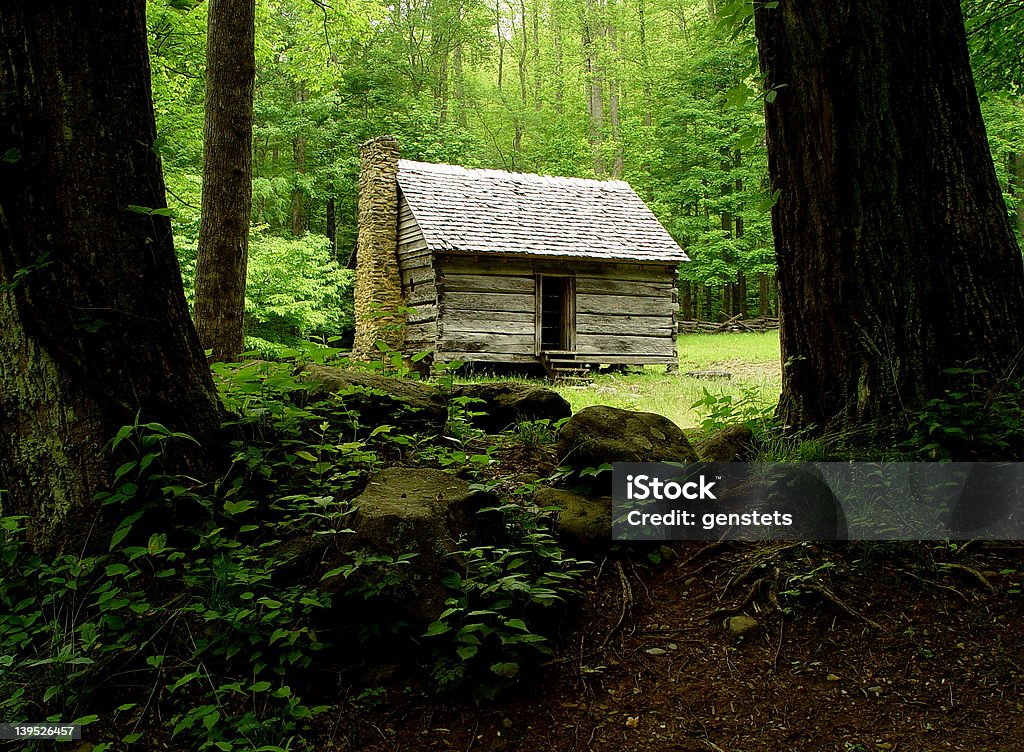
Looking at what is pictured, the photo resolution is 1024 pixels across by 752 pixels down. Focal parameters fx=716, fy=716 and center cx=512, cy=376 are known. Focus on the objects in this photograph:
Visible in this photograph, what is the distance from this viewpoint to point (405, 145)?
25.5 meters

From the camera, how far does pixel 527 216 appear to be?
1634 centimetres

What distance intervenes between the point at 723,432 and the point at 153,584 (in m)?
2.93

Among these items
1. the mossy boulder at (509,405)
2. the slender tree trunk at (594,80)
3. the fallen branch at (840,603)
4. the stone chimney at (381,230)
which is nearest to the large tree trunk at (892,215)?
the fallen branch at (840,603)

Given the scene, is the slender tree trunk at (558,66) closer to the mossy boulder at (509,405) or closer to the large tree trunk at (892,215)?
the mossy boulder at (509,405)

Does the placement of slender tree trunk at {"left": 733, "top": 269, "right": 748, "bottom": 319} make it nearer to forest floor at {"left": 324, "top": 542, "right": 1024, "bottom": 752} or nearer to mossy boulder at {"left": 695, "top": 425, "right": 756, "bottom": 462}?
mossy boulder at {"left": 695, "top": 425, "right": 756, "bottom": 462}

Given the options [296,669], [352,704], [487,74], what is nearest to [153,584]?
[296,669]

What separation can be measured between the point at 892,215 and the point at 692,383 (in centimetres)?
992

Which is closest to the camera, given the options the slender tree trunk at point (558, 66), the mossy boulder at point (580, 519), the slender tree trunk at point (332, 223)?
the mossy boulder at point (580, 519)

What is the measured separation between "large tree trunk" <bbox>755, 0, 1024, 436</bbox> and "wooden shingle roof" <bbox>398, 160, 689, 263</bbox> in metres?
10.9

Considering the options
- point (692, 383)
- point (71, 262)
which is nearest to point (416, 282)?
point (692, 383)

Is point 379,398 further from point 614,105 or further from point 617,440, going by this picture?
point 614,105

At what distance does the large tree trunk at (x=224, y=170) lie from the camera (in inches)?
255

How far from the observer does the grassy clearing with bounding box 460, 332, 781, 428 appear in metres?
9.38

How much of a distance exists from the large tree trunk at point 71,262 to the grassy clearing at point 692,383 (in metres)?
3.32
